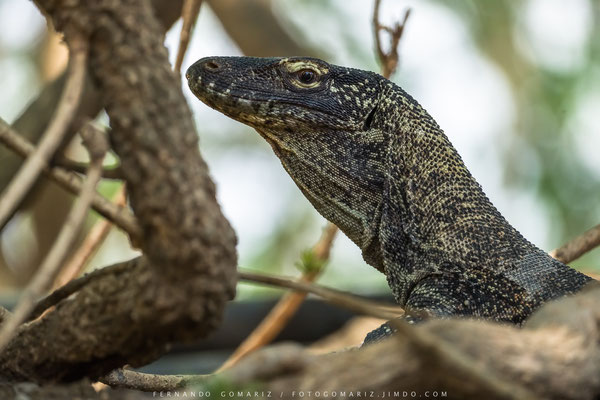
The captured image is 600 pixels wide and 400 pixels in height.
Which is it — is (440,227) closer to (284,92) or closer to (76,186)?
(284,92)

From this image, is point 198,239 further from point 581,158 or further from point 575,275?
point 581,158

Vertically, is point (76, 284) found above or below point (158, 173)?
below

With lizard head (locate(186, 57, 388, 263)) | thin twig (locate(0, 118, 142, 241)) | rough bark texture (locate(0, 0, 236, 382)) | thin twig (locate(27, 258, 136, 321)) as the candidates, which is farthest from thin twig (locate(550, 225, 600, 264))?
thin twig (locate(0, 118, 142, 241))

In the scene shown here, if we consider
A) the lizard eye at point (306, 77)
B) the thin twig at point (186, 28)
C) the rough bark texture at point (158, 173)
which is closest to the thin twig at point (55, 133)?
the rough bark texture at point (158, 173)

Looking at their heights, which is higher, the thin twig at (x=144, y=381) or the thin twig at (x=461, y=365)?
the thin twig at (x=144, y=381)

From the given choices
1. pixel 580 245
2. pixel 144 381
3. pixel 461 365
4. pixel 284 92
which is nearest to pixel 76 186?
pixel 461 365

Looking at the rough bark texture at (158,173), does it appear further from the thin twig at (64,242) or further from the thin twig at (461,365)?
the thin twig at (461,365)

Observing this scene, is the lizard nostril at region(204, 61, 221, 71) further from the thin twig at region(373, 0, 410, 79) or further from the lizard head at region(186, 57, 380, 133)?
the thin twig at region(373, 0, 410, 79)

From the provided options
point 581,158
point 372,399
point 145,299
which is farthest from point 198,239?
point 581,158
